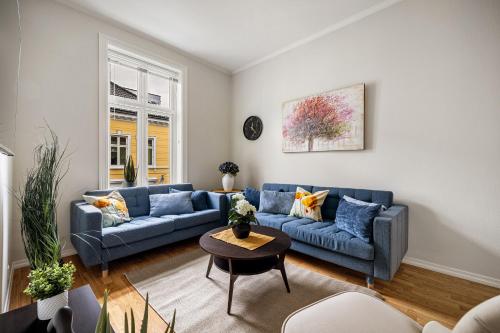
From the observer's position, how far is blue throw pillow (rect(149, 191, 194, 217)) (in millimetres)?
2971

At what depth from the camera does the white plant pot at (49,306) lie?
958 millimetres

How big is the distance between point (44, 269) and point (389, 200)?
9.48 feet

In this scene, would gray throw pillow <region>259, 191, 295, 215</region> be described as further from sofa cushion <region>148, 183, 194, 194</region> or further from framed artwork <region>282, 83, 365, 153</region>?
sofa cushion <region>148, 183, 194, 194</region>

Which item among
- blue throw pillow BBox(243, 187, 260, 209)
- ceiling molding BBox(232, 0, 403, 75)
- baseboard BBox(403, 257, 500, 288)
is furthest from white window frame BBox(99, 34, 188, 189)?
baseboard BBox(403, 257, 500, 288)

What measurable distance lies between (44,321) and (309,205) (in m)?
2.45

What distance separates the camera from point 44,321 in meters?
0.97

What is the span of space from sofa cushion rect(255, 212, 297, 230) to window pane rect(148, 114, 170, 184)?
6.07 feet

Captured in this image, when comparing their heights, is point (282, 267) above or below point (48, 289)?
below

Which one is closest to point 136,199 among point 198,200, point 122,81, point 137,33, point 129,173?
point 129,173

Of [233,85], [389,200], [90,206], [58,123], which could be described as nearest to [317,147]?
[389,200]

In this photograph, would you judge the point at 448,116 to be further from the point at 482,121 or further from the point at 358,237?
the point at 358,237

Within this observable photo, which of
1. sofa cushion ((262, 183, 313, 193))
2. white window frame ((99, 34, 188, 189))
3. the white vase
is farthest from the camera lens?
the white vase

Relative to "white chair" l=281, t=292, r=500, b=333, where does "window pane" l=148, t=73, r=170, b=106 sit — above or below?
above

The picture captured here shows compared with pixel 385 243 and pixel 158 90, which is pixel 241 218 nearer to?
pixel 385 243
